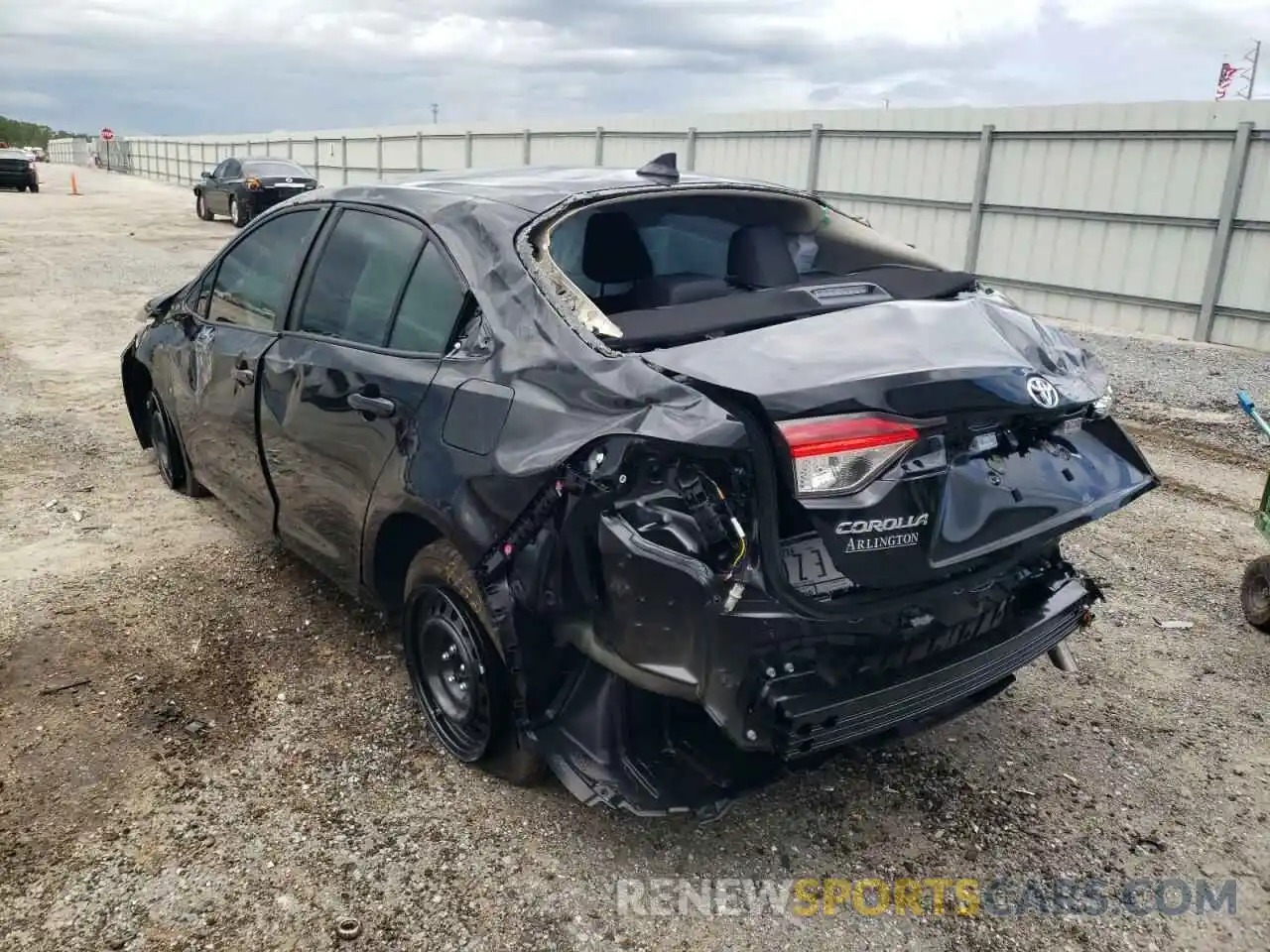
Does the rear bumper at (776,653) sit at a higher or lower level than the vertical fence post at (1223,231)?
lower

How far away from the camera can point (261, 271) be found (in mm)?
4113

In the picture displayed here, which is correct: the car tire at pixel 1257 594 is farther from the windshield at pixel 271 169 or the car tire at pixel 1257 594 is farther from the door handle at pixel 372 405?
the windshield at pixel 271 169

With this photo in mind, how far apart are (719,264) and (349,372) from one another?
134 centimetres

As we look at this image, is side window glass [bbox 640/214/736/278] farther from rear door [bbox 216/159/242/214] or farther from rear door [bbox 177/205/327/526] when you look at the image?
rear door [bbox 216/159/242/214]

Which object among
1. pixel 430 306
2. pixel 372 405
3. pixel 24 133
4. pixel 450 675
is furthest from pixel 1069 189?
pixel 24 133

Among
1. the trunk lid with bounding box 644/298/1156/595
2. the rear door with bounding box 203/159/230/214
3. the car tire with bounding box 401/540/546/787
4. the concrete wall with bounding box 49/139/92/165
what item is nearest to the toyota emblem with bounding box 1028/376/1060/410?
the trunk lid with bounding box 644/298/1156/595

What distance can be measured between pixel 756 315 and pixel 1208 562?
10.8ft

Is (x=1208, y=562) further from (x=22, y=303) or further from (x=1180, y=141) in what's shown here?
(x=22, y=303)

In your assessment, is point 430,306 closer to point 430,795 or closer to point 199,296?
point 430,795

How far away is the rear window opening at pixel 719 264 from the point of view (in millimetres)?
2846

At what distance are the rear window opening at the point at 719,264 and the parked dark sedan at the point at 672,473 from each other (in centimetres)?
1

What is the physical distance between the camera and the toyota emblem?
250cm

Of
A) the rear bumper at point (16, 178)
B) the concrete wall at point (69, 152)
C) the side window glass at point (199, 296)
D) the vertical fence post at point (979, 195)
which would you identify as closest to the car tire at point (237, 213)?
the vertical fence post at point (979, 195)

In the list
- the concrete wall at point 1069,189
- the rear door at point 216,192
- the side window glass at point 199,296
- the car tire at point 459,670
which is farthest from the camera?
the rear door at point 216,192
